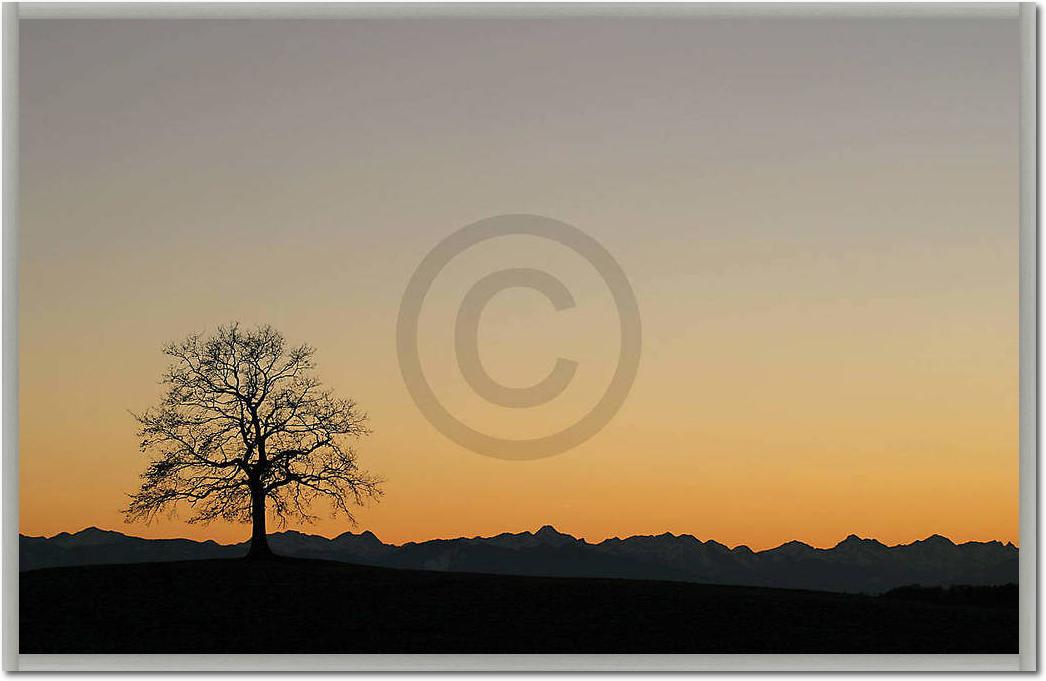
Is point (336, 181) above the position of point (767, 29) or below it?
below

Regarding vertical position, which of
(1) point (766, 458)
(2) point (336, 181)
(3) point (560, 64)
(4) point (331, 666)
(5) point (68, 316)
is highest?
(3) point (560, 64)

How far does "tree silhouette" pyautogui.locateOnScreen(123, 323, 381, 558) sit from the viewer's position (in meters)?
8.42

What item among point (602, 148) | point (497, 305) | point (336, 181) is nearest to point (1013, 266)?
point (602, 148)

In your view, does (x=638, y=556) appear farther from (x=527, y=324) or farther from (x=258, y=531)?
(x=258, y=531)

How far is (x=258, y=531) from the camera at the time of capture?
8.60 m

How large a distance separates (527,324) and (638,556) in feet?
4.97

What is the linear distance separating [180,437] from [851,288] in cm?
405

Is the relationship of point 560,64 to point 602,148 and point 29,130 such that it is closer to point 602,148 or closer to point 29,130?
point 602,148

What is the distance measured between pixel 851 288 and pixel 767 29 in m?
1.63

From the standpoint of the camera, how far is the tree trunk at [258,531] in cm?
854

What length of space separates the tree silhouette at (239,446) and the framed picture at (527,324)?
0.03 meters

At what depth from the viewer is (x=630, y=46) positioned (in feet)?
27.9

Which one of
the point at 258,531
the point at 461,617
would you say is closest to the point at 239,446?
the point at 258,531

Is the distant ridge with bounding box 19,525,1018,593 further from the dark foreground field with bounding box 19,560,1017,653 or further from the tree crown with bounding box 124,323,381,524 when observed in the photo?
the tree crown with bounding box 124,323,381,524
